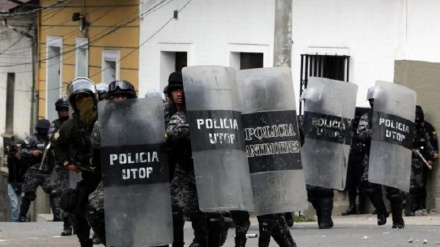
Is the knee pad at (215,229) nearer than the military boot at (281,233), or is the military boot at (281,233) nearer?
the knee pad at (215,229)

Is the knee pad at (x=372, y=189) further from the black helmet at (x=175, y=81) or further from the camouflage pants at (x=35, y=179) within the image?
the camouflage pants at (x=35, y=179)

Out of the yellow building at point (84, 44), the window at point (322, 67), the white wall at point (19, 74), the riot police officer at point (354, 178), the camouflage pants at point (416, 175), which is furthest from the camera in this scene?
the white wall at point (19, 74)

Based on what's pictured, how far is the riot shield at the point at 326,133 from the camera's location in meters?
16.4

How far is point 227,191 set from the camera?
11.8 meters

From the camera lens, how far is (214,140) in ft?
38.4

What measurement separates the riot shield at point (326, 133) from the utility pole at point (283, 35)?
410 cm

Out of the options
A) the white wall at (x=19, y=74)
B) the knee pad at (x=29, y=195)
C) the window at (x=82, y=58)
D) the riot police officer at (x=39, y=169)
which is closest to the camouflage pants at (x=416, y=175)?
the riot police officer at (x=39, y=169)

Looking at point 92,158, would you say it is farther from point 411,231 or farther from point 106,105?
point 411,231

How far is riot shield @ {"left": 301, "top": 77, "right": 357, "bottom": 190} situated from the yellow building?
1102 cm

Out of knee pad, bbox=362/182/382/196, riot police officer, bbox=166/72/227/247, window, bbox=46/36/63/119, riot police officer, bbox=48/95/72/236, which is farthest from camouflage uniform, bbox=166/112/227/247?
window, bbox=46/36/63/119

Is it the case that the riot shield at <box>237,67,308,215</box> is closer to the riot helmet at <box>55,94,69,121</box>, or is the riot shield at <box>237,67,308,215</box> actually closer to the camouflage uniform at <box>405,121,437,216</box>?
the riot helmet at <box>55,94,69,121</box>

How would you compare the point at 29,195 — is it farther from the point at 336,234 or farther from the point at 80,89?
the point at 80,89

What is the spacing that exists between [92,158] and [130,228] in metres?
0.79

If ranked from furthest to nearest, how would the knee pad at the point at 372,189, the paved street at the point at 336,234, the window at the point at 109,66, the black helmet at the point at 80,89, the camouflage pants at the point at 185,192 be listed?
the window at the point at 109,66 → the knee pad at the point at 372,189 → the paved street at the point at 336,234 → the black helmet at the point at 80,89 → the camouflage pants at the point at 185,192
